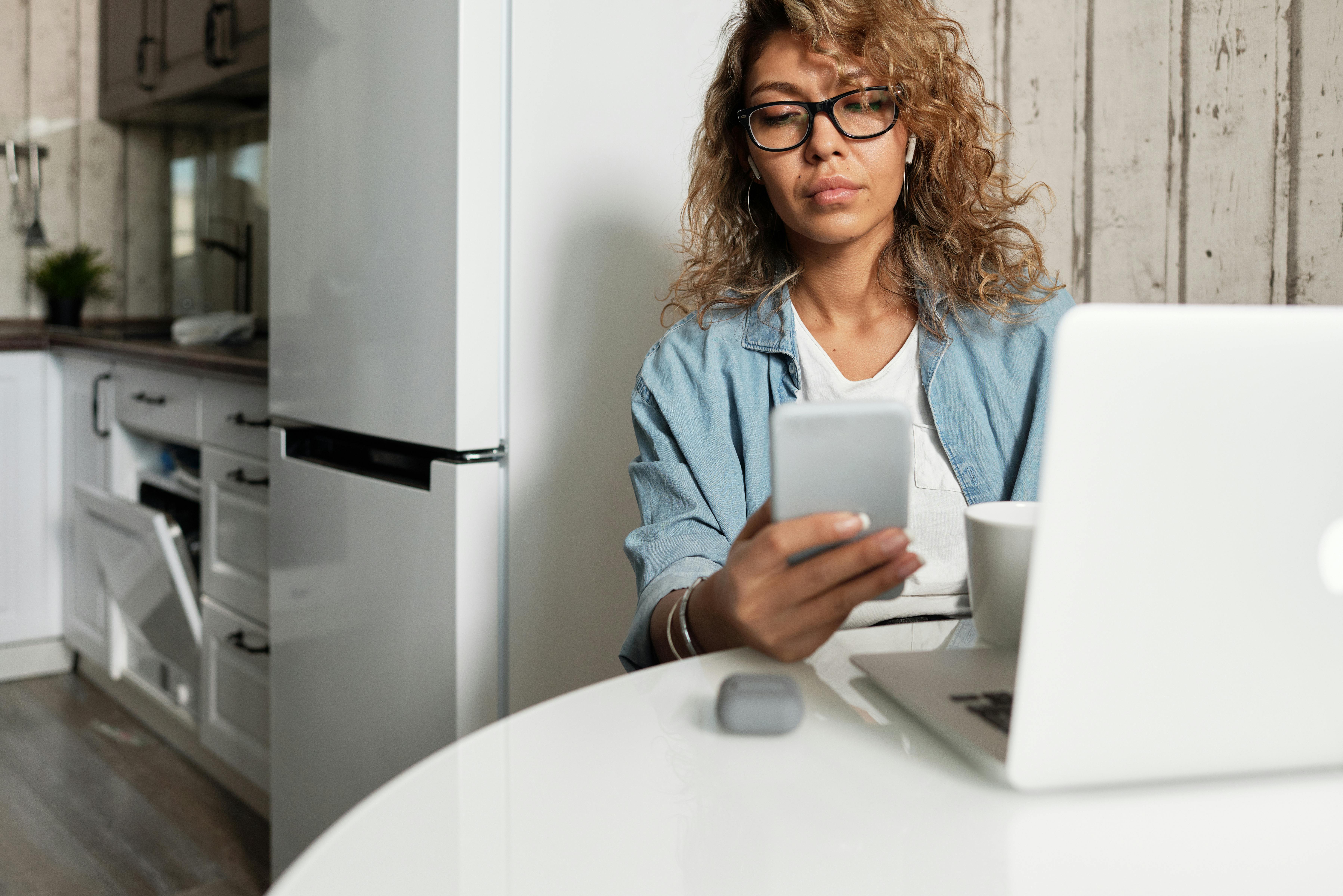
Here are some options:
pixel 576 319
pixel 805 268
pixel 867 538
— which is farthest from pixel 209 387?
pixel 867 538

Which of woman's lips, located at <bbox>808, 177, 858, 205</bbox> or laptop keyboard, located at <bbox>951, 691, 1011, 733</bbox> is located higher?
woman's lips, located at <bbox>808, 177, 858, 205</bbox>

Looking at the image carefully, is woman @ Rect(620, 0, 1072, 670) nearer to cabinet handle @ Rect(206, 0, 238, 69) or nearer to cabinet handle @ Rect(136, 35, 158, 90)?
cabinet handle @ Rect(206, 0, 238, 69)

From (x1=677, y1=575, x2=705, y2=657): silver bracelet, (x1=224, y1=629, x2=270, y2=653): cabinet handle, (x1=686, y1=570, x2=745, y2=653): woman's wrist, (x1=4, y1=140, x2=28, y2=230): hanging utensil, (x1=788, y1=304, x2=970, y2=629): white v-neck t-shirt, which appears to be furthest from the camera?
(x1=4, y1=140, x2=28, y2=230): hanging utensil

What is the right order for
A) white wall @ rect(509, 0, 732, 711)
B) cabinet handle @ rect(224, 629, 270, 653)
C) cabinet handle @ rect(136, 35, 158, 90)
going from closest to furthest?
1. white wall @ rect(509, 0, 732, 711)
2. cabinet handle @ rect(224, 629, 270, 653)
3. cabinet handle @ rect(136, 35, 158, 90)

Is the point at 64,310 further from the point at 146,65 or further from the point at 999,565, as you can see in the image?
the point at 999,565

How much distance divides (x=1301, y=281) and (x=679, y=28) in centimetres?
94

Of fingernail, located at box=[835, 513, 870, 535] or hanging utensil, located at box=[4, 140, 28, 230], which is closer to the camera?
fingernail, located at box=[835, 513, 870, 535]

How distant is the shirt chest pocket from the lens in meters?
1.21

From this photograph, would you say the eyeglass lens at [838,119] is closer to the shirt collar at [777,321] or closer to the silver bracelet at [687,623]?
the shirt collar at [777,321]

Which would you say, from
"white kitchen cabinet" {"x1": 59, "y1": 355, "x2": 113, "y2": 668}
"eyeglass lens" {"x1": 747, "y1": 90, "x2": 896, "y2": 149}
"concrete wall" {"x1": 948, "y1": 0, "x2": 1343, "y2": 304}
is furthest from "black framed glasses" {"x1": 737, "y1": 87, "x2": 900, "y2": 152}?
"white kitchen cabinet" {"x1": 59, "y1": 355, "x2": 113, "y2": 668}

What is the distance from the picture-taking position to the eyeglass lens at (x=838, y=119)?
1.21m

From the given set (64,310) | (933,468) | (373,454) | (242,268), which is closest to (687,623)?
(933,468)

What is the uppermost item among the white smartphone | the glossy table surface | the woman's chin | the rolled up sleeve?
the woman's chin

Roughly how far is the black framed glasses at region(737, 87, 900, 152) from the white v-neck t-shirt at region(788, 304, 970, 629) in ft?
0.66
